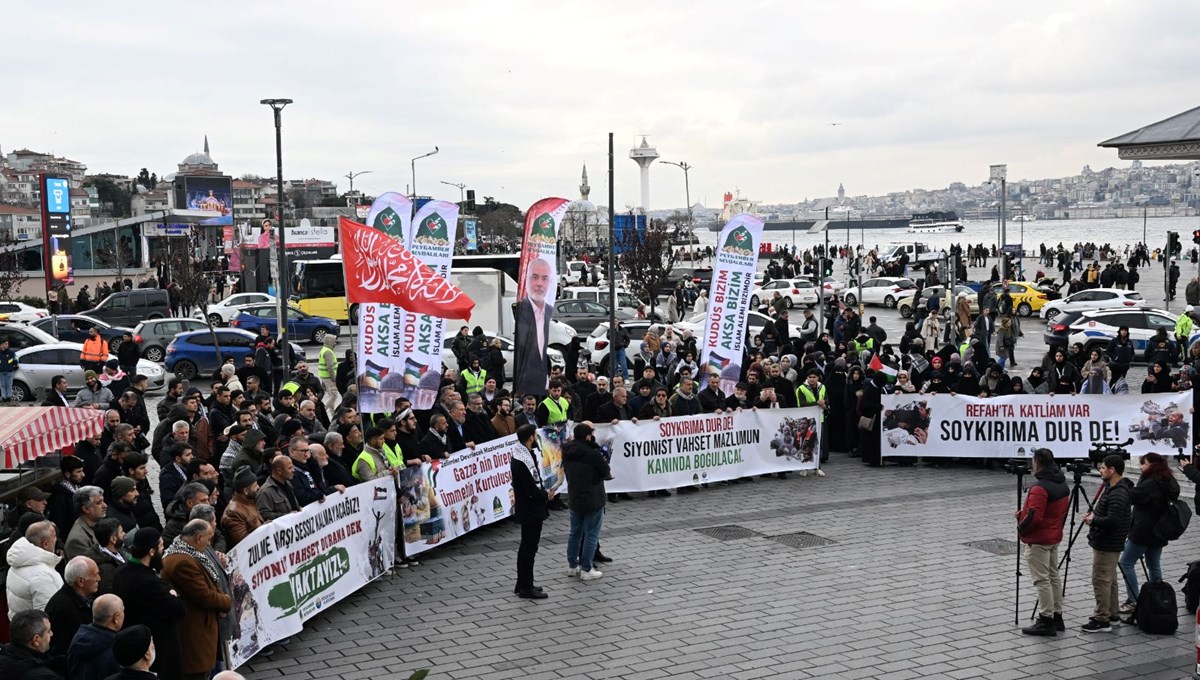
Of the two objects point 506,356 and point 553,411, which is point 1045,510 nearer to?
point 553,411

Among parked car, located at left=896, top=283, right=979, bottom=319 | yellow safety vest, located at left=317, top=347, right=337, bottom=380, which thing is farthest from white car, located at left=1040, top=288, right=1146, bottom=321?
yellow safety vest, located at left=317, top=347, right=337, bottom=380

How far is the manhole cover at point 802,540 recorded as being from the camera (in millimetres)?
13672

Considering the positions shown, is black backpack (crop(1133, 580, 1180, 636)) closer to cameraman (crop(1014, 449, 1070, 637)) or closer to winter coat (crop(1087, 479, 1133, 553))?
winter coat (crop(1087, 479, 1133, 553))

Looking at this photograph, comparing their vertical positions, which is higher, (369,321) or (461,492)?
(369,321)

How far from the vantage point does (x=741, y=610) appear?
1121cm

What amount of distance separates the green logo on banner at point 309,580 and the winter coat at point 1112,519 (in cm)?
677

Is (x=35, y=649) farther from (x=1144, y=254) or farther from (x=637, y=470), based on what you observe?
(x=1144, y=254)

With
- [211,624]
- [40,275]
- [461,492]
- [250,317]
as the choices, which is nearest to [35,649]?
[211,624]

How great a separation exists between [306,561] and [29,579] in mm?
2780

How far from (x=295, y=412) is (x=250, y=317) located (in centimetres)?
2437

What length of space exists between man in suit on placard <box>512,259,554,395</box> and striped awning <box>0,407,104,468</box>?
6.34 meters

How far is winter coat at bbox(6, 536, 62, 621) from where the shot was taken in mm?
8125

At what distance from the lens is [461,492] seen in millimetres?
13750

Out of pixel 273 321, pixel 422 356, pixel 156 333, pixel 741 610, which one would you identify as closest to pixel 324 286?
pixel 273 321
